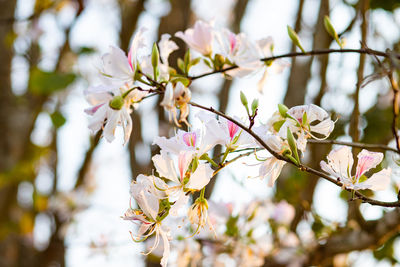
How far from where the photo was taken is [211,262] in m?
1.08

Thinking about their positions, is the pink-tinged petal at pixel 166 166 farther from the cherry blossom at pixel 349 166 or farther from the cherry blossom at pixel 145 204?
the cherry blossom at pixel 349 166

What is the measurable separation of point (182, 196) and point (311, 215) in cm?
62

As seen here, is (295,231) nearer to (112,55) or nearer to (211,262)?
(211,262)

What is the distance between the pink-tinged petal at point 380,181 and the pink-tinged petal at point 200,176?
159mm

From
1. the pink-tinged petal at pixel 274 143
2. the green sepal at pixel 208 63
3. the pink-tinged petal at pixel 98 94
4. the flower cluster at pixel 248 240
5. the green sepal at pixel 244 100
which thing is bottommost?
the flower cluster at pixel 248 240

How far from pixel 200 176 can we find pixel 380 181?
181 mm

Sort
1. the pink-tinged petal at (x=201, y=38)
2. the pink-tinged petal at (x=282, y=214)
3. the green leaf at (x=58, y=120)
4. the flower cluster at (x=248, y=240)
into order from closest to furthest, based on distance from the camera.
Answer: the pink-tinged petal at (x=201, y=38) → the flower cluster at (x=248, y=240) → the pink-tinged petal at (x=282, y=214) → the green leaf at (x=58, y=120)

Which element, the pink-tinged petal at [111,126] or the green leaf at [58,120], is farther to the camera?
the green leaf at [58,120]

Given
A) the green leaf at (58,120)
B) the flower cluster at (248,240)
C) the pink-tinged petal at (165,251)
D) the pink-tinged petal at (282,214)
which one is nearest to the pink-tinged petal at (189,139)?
the pink-tinged petal at (165,251)

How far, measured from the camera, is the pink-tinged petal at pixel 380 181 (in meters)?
0.45

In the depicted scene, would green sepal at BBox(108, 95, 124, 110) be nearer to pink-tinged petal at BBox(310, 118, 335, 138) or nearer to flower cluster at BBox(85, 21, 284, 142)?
flower cluster at BBox(85, 21, 284, 142)

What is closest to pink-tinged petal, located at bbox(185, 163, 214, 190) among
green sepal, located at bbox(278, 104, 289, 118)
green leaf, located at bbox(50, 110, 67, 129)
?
green sepal, located at bbox(278, 104, 289, 118)

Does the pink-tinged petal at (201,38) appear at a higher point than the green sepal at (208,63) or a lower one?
higher

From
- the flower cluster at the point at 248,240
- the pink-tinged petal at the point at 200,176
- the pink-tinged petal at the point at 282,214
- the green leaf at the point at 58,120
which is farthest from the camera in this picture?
the green leaf at the point at 58,120
